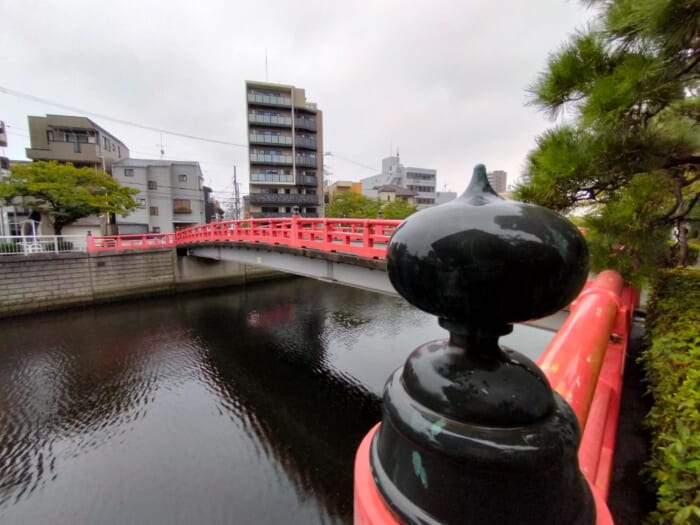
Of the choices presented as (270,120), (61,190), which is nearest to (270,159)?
(270,120)

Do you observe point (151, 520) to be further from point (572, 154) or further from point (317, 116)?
point (317, 116)

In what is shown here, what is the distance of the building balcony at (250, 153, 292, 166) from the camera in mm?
27297

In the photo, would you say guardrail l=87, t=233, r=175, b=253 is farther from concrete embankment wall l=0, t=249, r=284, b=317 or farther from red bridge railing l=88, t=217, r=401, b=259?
concrete embankment wall l=0, t=249, r=284, b=317

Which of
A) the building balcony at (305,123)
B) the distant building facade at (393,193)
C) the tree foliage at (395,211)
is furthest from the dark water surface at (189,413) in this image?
the distant building facade at (393,193)

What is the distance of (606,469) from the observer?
1.48 m

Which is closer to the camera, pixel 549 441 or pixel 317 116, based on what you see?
pixel 549 441

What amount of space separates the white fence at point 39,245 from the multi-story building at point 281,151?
14587mm

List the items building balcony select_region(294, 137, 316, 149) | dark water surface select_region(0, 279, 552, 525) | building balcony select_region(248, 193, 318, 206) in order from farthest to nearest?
building balcony select_region(294, 137, 316, 149), building balcony select_region(248, 193, 318, 206), dark water surface select_region(0, 279, 552, 525)

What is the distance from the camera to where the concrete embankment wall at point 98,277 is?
1134 centimetres

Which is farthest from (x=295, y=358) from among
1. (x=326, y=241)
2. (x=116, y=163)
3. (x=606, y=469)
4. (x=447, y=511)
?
(x=116, y=163)

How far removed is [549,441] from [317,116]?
32268 mm

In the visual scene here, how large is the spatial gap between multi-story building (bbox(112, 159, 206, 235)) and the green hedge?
27847 millimetres

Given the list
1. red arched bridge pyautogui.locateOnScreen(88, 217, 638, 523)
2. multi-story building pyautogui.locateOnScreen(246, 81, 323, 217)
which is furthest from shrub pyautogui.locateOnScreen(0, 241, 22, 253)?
multi-story building pyautogui.locateOnScreen(246, 81, 323, 217)

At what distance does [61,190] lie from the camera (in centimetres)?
1564
